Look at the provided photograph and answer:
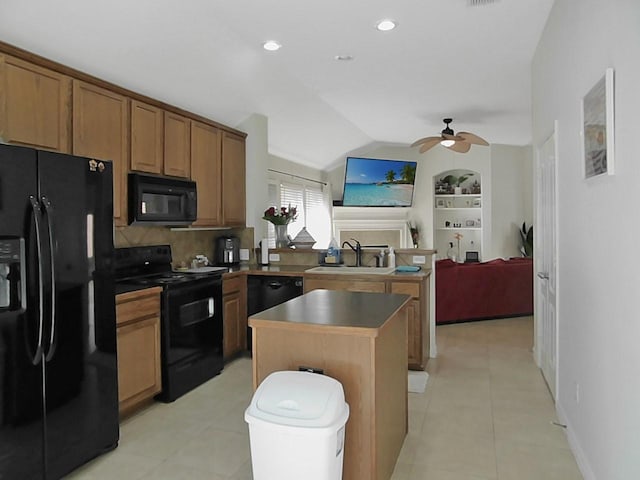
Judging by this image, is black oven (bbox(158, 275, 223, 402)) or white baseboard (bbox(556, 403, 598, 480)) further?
black oven (bbox(158, 275, 223, 402))

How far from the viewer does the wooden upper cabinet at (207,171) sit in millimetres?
4418

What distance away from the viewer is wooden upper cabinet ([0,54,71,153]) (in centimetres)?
268

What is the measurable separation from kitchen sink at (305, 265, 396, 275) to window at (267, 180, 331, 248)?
193 cm

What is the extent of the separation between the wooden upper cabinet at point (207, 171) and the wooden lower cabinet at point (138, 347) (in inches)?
50.1

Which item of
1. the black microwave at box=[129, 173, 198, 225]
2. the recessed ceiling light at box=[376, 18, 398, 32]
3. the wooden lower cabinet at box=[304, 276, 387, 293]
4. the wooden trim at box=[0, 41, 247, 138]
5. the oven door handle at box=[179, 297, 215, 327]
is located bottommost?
the oven door handle at box=[179, 297, 215, 327]

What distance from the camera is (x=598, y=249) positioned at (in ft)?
7.26

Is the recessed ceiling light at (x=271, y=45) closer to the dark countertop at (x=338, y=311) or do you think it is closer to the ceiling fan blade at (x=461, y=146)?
the dark countertop at (x=338, y=311)

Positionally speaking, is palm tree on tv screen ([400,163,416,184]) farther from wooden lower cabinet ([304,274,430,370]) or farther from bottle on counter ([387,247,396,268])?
wooden lower cabinet ([304,274,430,370])

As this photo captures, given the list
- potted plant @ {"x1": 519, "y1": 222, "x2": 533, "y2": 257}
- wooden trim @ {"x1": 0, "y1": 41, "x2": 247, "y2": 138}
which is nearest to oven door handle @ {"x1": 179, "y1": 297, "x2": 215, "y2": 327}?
wooden trim @ {"x1": 0, "y1": 41, "x2": 247, "y2": 138}

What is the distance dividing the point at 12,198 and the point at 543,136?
3.69m

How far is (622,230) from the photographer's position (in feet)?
6.13

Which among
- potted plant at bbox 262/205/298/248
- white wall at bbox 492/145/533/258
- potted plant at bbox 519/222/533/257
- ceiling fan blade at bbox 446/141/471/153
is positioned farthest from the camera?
white wall at bbox 492/145/533/258

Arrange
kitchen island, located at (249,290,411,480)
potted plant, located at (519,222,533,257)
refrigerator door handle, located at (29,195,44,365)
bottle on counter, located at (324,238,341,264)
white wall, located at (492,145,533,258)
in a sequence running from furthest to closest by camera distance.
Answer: white wall, located at (492,145,533,258) < potted plant, located at (519,222,533,257) < bottle on counter, located at (324,238,341,264) < refrigerator door handle, located at (29,195,44,365) < kitchen island, located at (249,290,411,480)

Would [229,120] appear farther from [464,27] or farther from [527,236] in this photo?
[527,236]
